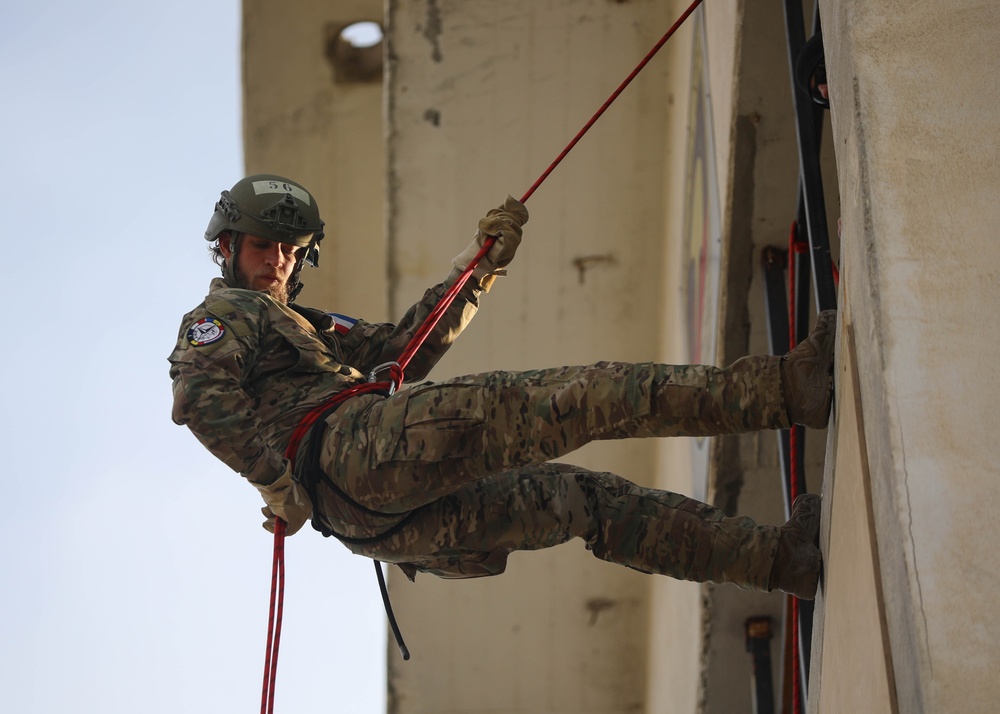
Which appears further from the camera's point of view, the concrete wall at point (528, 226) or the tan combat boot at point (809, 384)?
the concrete wall at point (528, 226)

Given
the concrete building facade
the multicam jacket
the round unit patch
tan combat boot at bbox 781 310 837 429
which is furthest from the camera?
the round unit patch

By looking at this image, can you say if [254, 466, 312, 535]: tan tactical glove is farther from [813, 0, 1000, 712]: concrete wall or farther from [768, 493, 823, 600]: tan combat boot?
[813, 0, 1000, 712]: concrete wall

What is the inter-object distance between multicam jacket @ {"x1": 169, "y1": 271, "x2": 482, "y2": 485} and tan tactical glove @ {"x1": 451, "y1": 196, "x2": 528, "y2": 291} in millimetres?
67

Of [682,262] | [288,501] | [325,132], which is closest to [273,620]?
[288,501]

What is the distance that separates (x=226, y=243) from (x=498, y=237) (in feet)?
2.53

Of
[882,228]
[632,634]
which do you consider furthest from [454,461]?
[632,634]

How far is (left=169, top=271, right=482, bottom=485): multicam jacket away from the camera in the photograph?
121 inches

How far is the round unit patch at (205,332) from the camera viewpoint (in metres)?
3.21

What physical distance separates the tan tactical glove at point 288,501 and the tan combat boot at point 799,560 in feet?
3.61

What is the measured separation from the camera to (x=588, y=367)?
2.86 m

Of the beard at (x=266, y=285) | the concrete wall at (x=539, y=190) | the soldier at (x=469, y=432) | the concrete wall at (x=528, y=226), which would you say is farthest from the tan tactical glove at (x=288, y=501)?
the concrete wall at (x=539, y=190)

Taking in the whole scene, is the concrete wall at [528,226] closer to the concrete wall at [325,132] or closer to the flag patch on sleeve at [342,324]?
the concrete wall at [325,132]

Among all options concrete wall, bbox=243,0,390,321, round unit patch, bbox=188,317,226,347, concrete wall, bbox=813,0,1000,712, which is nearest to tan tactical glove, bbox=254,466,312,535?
round unit patch, bbox=188,317,226,347

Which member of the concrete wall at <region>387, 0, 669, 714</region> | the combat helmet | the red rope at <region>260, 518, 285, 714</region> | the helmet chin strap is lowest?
the red rope at <region>260, 518, 285, 714</region>
